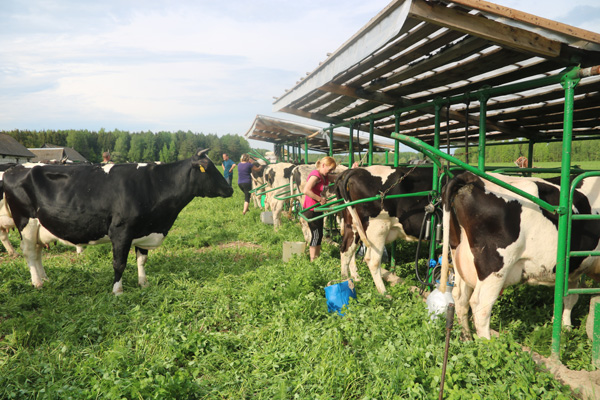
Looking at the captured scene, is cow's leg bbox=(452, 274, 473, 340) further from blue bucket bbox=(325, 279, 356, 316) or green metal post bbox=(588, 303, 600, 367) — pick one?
blue bucket bbox=(325, 279, 356, 316)

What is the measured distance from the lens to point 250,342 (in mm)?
3961

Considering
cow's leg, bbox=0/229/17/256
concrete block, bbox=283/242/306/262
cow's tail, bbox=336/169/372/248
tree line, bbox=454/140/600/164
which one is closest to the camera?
cow's tail, bbox=336/169/372/248

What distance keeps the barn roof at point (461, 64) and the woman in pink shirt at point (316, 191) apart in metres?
1.30

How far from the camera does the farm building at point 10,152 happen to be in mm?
51625

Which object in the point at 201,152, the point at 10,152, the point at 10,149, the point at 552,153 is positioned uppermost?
the point at 10,149

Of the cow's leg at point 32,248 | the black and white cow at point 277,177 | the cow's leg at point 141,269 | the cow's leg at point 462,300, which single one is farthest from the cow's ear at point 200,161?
the black and white cow at point 277,177

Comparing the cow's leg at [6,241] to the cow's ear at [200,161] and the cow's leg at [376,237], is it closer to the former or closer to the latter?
the cow's ear at [200,161]

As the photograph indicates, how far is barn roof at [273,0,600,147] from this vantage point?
325 cm

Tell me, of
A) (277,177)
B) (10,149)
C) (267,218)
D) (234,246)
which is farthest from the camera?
(10,149)

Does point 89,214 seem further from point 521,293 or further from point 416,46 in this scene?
point 521,293

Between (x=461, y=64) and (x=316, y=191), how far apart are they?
3375 millimetres

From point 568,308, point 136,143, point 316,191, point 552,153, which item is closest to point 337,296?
point 568,308

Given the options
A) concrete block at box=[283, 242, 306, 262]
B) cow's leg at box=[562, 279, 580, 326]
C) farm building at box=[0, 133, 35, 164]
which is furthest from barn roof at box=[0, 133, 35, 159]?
cow's leg at box=[562, 279, 580, 326]

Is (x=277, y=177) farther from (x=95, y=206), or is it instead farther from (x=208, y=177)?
(x=95, y=206)
